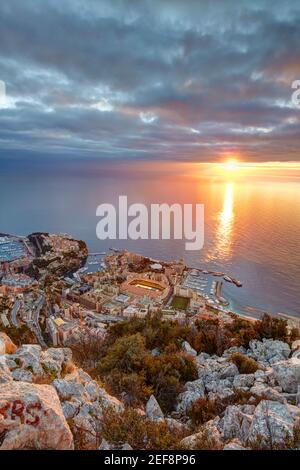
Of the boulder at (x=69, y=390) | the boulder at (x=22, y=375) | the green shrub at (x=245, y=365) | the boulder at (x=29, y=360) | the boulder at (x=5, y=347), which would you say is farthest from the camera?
the green shrub at (x=245, y=365)

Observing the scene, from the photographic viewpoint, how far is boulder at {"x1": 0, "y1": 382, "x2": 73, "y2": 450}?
9.39 feet

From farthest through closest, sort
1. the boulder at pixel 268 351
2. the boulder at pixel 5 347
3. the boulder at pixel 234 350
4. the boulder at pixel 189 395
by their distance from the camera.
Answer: the boulder at pixel 234 350 < the boulder at pixel 268 351 < the boulder at pixel 5 347 < the boulder at pixel 189 395

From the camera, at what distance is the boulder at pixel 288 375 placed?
5.61 meters

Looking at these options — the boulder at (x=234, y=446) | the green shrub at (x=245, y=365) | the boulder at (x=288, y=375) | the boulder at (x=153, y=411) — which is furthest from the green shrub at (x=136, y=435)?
the green shrub at (x=245, y=365)

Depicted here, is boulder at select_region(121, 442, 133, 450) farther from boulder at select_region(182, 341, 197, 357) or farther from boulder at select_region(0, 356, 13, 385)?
boulder at select_region(182, 341, 197, 357)

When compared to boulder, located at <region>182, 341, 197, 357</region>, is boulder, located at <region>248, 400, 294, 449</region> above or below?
above

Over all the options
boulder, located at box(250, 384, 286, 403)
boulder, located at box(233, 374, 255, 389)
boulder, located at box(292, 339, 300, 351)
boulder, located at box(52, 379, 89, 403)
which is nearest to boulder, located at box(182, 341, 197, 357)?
boulder, located at box(233, 374, 255, 389)

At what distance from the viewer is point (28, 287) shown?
2720 cm

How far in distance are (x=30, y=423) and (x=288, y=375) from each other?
519 cm

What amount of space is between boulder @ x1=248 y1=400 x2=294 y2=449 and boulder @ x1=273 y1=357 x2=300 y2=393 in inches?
58.7

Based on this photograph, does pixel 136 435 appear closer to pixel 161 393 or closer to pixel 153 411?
pixel 153 411

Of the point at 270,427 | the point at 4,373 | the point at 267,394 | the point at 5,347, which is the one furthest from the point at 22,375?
the point at 267,394

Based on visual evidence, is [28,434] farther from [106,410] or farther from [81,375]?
[81,375]

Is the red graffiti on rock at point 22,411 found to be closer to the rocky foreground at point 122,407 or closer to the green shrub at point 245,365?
the rocky foreground at point 122,407
